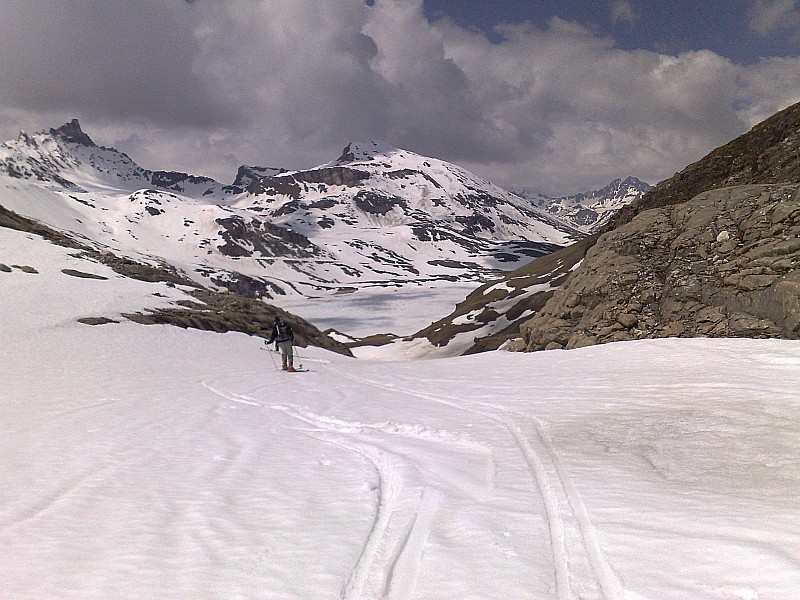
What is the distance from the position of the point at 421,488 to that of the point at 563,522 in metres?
2.00

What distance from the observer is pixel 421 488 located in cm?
674

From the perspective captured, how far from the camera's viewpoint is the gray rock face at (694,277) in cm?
1791

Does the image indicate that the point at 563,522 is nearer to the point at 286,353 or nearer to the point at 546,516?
the point at 546,516

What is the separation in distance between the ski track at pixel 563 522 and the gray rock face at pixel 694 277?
1341 centimetres

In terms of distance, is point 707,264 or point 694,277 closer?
point 707,264

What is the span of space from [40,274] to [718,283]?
40.1 meters

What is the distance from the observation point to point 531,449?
333 inches

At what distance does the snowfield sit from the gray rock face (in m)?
4.03

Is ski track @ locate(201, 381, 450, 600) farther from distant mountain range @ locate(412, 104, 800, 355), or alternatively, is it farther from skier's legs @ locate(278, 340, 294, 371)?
distant mountain range @ locate(412, 104, 800, 355)

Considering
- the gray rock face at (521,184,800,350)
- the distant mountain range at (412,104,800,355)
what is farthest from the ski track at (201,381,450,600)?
the distant mountain range at (412,104,800,355)

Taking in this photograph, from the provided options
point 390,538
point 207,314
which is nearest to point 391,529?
point 390,538

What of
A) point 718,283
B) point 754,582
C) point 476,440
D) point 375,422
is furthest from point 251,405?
point 718,283

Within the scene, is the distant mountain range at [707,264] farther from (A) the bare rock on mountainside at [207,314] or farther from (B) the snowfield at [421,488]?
(A) the bare rock on mountainside at [207,314]

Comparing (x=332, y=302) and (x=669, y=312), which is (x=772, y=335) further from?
(x=332, y=302)
